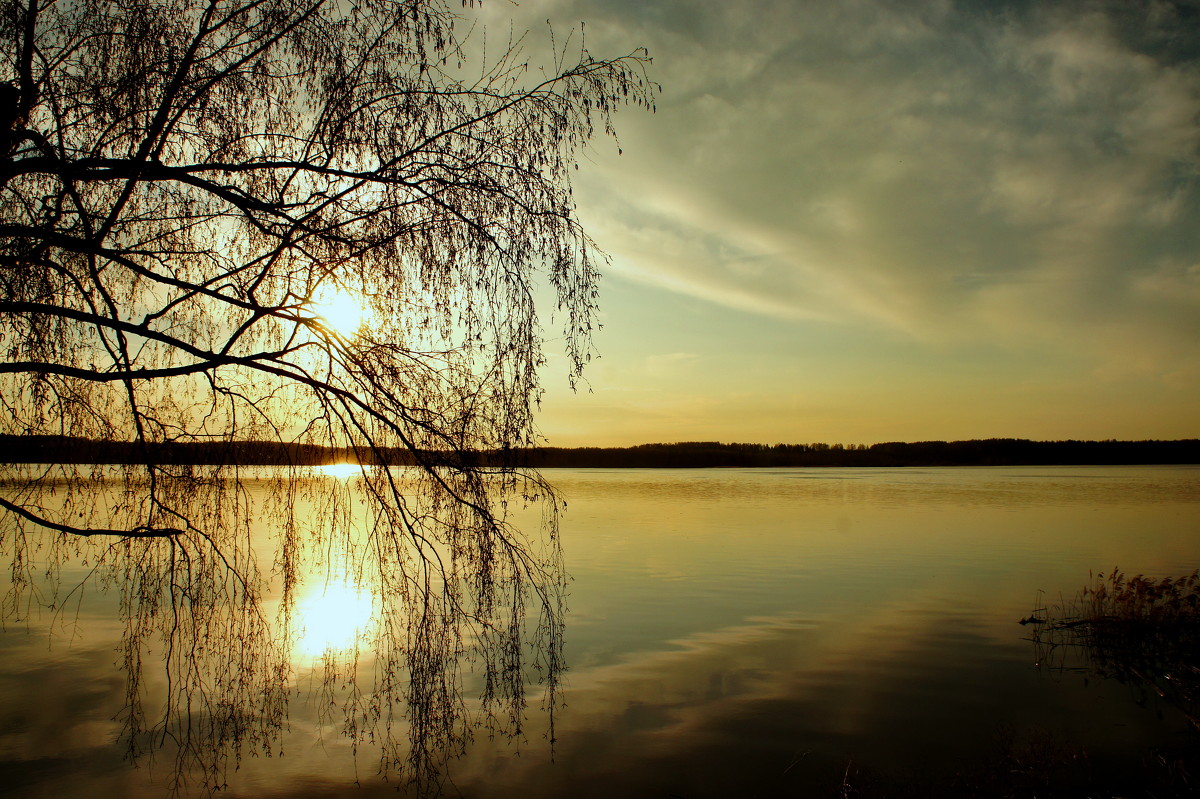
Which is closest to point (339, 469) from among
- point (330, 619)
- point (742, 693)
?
point (742, 693)

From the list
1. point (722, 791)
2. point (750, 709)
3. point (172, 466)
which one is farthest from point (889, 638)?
point (172, 466)

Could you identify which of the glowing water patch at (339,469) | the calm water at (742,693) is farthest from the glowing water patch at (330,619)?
the glowing water patch at (339,469)

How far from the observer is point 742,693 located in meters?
8.46

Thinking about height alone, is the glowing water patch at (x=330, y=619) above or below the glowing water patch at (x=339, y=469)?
below

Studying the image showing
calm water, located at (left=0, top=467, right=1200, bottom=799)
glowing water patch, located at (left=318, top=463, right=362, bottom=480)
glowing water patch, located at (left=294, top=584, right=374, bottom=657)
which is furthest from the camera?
glowing water patch, located at (left=294, top=584, right=374, bottom=657)

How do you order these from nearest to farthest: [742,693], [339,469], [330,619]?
[339,469], [742,693], [330,619]

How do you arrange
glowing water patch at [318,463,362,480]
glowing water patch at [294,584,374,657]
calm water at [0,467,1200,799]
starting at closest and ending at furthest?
glowing water patch at [318,463,362,480]
calm water at [0,467,1200,799]
glowing water patch at [294,584,374,657]

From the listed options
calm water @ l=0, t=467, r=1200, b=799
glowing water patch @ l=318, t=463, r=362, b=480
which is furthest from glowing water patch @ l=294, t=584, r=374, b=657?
glowing water patch @ l=318, t=463, r=362, b=480

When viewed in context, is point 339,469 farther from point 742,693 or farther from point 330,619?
point 330,619

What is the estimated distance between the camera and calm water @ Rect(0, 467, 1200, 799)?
252 inches

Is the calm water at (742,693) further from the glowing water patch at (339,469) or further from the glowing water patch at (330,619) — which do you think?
the glowing water patch at (339,469)

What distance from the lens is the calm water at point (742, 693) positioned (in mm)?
6398

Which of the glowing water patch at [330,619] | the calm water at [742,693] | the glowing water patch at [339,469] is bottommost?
the calm water at [742,693]

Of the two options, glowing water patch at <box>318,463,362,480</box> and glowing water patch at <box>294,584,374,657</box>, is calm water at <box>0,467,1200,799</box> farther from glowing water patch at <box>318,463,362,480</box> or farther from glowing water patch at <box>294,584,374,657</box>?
glowing water patch at <box>318,463,362,480</box>
